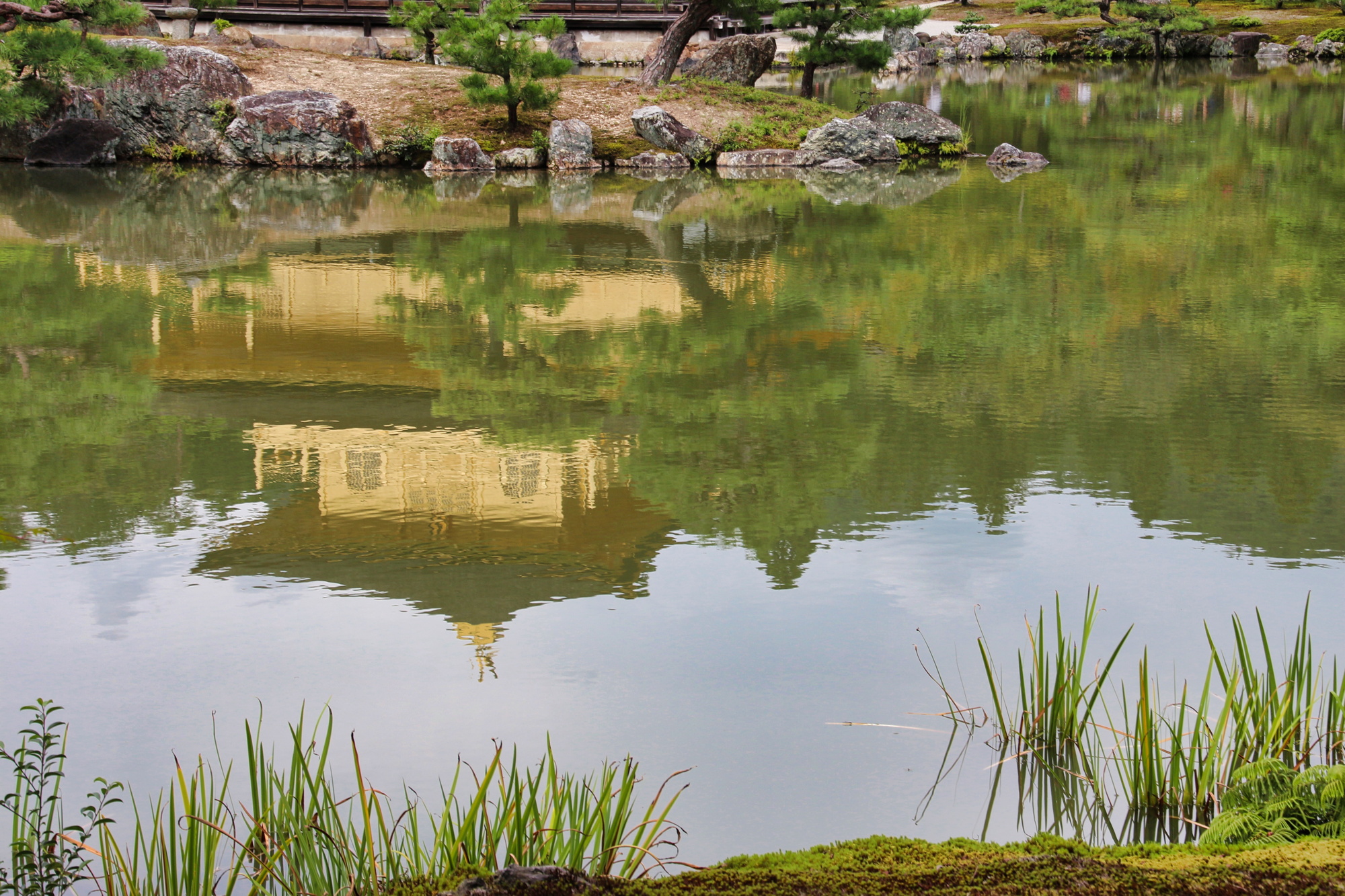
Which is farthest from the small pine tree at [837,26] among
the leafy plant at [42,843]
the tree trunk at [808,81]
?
the leafy plant at [42,843]

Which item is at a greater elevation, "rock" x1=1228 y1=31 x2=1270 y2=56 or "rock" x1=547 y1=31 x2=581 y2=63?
"rock" x1=1228 y1=31 x2=1270 y2=56

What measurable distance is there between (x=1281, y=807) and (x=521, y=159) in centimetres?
1585

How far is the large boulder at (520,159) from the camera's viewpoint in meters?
17.2

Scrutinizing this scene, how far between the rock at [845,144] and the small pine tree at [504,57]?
3765mm

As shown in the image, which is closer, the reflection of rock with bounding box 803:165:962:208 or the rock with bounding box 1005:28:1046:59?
the reflection of rock with bounding box 803:165:962:208

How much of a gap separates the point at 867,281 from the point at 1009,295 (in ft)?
3.64

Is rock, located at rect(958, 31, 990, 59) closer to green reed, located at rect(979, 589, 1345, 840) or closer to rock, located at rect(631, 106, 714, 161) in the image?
rock, located at rect(631, 106, 714, 161)

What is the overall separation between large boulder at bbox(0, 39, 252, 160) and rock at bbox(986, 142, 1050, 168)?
1111 cm

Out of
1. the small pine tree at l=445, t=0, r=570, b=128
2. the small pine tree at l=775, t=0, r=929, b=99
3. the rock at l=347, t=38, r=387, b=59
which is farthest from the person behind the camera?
the rock at l=347, t=38, r=387, b=59

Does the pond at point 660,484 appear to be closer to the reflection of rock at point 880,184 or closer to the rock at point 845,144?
the reflection of rock at point 880,184

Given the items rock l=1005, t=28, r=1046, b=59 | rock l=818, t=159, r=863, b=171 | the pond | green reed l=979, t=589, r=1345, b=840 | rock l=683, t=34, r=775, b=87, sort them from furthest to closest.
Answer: rock l=1005, t=28, r=1046, b=59, rock l=683, t=34, r=775, b=87, rock l=818, t=159, r=863, b=171, the pond, green reed l=979, t=589, r=1345, b=840

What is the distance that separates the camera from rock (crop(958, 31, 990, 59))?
3966 cm

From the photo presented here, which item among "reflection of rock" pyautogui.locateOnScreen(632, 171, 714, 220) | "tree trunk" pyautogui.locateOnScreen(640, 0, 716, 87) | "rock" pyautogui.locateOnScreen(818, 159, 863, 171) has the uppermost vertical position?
"tree trunk" pyautogui.locateOnScreen(640, 0, 716, 87)

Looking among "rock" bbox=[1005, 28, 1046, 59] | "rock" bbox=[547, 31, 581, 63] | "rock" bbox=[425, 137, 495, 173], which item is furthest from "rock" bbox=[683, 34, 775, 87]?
"rock" bbox=[1005, 28, 1046, 59]
